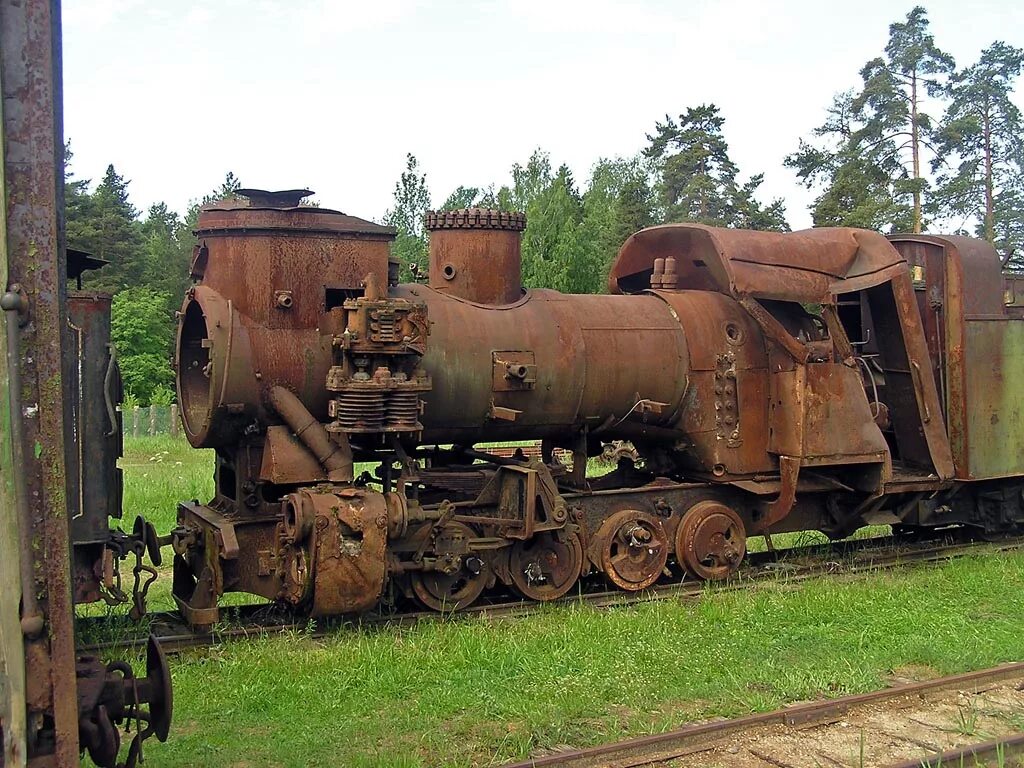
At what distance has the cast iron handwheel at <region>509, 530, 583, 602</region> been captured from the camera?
8.18 m

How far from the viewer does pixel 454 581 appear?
7.95m

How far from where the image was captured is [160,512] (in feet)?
41.0

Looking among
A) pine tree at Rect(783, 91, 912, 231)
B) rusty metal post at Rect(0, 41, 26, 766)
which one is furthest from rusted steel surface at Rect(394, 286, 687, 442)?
pine tree at Rect(783, 91, 912, 231)

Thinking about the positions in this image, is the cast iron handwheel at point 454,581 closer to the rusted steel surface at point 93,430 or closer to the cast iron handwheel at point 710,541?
the cast iron handwheel at point 710,541

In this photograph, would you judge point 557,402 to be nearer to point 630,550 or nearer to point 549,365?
point 549,365

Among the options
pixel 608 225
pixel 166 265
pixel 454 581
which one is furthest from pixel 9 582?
pixel 166 265

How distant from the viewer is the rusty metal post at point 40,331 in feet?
10.8

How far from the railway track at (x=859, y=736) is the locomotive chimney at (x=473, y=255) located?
4.15 meters

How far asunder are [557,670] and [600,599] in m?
2.08

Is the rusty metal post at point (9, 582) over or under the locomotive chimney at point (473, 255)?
under

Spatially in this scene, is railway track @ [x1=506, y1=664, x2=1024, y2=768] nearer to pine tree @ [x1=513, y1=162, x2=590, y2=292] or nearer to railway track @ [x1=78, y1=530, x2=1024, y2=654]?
railway track @ [x1=78, y1=530, x2=1024, y2=654]

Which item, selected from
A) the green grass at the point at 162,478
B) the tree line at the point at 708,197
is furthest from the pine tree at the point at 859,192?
the green grass at the point at 162,478

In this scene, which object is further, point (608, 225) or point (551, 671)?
point (608, 225)

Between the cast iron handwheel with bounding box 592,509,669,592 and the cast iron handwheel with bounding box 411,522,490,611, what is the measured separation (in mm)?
1041
